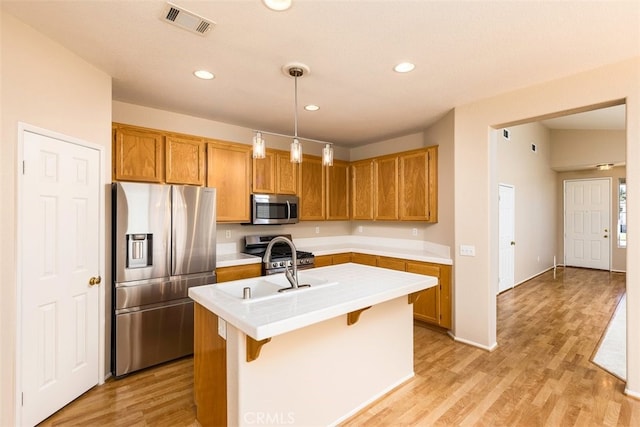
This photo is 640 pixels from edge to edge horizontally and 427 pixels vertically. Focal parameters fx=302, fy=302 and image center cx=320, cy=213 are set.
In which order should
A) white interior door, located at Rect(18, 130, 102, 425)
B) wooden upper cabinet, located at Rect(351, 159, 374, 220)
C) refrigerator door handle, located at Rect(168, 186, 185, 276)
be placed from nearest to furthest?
white interior door, located at Rect(18, 130, 102, 425), refrigerator door handle, located at Rect(168, 186, 185, 276), wooden upper cabinet, located at Rect(351, 159, 374, 220)

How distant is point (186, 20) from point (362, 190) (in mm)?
3576

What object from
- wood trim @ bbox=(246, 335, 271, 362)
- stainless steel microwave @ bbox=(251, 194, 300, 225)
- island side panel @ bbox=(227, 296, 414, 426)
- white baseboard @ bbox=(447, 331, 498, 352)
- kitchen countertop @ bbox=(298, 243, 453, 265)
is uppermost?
stainless steel microwave @ bbox=(251, 194, 300, 225)

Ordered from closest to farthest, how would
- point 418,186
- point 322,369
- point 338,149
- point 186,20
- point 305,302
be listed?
point 305,302, point 186,20, point 322,369, point 418,186, point 338,149

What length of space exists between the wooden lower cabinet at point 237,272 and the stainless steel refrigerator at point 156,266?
6.5 inches

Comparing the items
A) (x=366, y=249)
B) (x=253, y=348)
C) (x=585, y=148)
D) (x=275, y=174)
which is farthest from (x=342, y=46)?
(x=585, y=148)

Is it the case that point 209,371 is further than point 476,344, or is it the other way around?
point 476,344

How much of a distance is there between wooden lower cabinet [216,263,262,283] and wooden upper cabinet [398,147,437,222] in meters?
2.17

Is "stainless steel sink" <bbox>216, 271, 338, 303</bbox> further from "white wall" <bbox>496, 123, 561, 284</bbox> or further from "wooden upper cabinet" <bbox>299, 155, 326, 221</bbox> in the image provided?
"white wall" <bbox>496, 123, 561, 284</bbox>

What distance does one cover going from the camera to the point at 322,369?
79.7 inches

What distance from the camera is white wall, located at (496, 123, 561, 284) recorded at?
5.71 m

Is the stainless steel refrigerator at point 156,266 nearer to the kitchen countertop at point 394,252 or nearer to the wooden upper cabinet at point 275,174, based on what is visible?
the wooden upper cabinet at point 275,174

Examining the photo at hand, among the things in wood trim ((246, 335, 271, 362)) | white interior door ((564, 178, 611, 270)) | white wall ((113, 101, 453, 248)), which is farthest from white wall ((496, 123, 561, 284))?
wood trim ((246, 335, 271, 362))

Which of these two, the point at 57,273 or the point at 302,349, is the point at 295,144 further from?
the point at 57,273

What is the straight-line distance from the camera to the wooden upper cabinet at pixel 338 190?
16.1 feet
